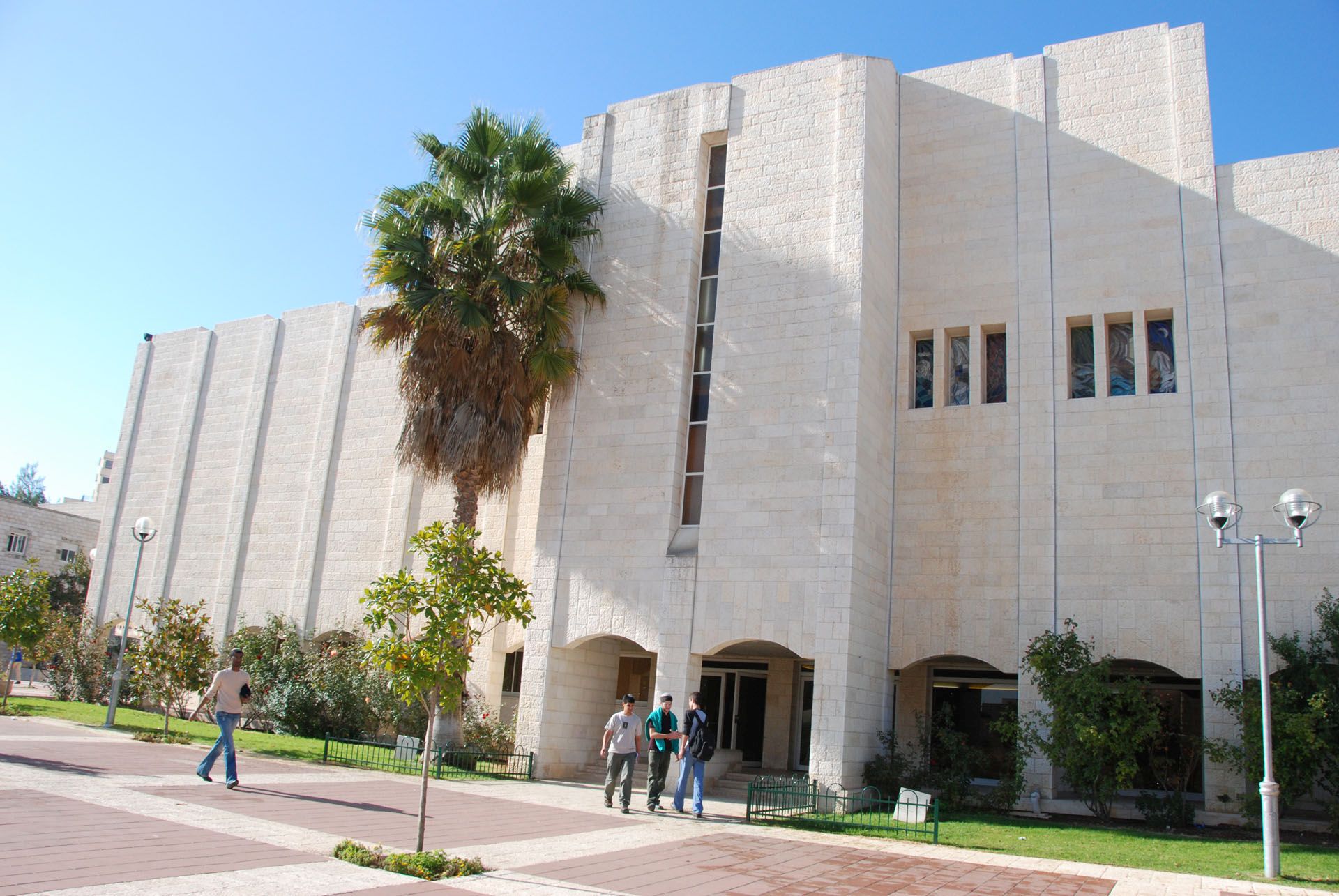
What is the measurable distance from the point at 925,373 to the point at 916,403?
77 centimetres

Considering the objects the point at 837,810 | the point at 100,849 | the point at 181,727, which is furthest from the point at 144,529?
the point at 837,810

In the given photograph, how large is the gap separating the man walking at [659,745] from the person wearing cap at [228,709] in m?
6.05

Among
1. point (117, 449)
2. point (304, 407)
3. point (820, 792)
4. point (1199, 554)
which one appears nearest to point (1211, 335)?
point (1199, 554)

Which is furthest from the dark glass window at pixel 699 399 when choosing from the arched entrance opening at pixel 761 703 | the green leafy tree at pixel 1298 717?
the green leafy tree at pixel 1298 717

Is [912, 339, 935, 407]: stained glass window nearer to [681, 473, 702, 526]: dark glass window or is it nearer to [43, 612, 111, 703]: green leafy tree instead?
[681, 473, 702, 526]: dark glass window

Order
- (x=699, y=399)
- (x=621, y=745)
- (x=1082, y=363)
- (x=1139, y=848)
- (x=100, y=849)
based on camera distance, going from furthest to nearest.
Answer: (x=699, y=399) → (x=1082, y=363) → (x=621, y=745) → (x=1139, y=848) → (x=100, y=849)

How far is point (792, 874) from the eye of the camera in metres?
10.3

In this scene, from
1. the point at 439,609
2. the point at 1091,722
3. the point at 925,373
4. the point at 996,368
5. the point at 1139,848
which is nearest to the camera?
the point at 439,609

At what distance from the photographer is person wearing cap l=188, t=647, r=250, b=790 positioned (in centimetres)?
1320

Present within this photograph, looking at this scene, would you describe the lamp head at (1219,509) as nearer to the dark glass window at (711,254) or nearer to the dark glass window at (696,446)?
the dark glass window at (696,446)

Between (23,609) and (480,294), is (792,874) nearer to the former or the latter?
(480,294)

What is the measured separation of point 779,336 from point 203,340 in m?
21.8

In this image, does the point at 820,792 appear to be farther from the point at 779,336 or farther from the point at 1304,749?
the point at 779,336

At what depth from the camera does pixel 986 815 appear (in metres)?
17.0
